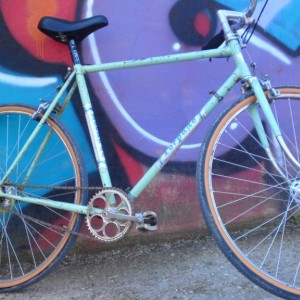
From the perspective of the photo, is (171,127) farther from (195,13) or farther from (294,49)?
(294,49)

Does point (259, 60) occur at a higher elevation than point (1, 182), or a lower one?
higher

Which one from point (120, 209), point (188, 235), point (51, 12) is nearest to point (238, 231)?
point (188, 235)

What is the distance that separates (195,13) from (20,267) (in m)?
1.91

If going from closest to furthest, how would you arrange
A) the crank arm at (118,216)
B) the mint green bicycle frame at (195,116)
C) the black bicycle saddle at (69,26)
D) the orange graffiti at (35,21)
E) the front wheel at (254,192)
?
the mint green bicycle frame at (195,116) < the crank arm at (118,216) < the black bicycle saddle at (69,26) < the orange graffiti at (35,21) < the front wheel at (254,192)

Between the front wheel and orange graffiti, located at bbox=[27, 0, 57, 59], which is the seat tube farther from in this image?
the front wheel

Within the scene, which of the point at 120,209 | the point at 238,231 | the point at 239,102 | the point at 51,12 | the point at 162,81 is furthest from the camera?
the point at 238,231

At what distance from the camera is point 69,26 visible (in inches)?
111

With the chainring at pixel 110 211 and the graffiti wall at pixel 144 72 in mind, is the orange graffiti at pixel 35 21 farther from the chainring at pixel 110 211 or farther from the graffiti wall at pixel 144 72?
the chainring at pixel 110 211

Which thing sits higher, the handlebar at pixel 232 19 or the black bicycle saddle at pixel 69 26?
the handlebar at pixel 232 19

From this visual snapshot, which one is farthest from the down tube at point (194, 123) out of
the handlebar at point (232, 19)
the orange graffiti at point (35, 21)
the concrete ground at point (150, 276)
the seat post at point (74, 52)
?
the orange graffiti at point (35, 21)

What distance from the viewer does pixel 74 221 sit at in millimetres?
2799

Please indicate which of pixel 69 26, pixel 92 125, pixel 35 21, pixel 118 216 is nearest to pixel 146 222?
pixel 118 216

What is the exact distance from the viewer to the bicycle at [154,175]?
8.28ft

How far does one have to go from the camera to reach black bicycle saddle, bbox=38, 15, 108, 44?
2.83 metres
